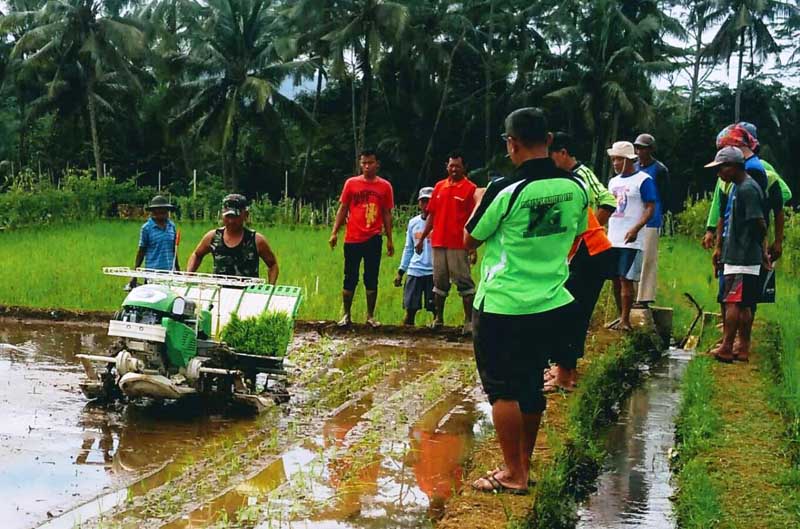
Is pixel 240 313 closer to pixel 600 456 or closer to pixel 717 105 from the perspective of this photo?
pixel 600 456

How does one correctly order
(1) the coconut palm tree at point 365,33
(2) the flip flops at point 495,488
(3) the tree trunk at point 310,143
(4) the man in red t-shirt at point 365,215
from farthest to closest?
(3) the tree trunk at point 310,143, (1) the coconut palm tree at point 365,33, (4) the man in red t-shirt at point 365,215, (2) the flip flops at point 495,488

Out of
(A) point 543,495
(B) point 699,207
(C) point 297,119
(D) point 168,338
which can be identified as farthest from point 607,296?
(C) point 297,119

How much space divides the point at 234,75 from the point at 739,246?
35611 mm

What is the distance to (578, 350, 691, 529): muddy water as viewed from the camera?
4691mm

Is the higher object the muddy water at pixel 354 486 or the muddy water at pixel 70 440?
the muddy water at pixel 354 486

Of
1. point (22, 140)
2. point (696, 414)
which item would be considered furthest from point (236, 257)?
point (22, 140)

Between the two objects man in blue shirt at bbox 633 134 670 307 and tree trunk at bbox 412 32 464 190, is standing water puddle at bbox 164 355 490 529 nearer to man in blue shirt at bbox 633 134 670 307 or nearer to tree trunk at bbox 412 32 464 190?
man in blue shirt at bbox 633 134 670 307

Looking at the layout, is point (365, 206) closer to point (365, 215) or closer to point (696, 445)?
point (365, 215)

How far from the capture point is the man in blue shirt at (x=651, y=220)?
922 centimetres

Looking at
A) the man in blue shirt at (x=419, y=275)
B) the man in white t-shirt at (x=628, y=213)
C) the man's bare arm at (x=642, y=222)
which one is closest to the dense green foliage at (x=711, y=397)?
the man in white t-shirt at (x=628, y=213)

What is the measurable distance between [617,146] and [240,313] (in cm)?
352

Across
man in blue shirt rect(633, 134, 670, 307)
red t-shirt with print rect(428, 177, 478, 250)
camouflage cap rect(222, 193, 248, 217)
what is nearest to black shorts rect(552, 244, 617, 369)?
camouflage cap rect(222, 193, 248, 217)

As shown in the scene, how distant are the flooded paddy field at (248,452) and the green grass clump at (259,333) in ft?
1.39

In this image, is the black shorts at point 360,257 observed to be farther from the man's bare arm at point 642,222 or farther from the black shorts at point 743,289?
the black shorts at point 743,289
